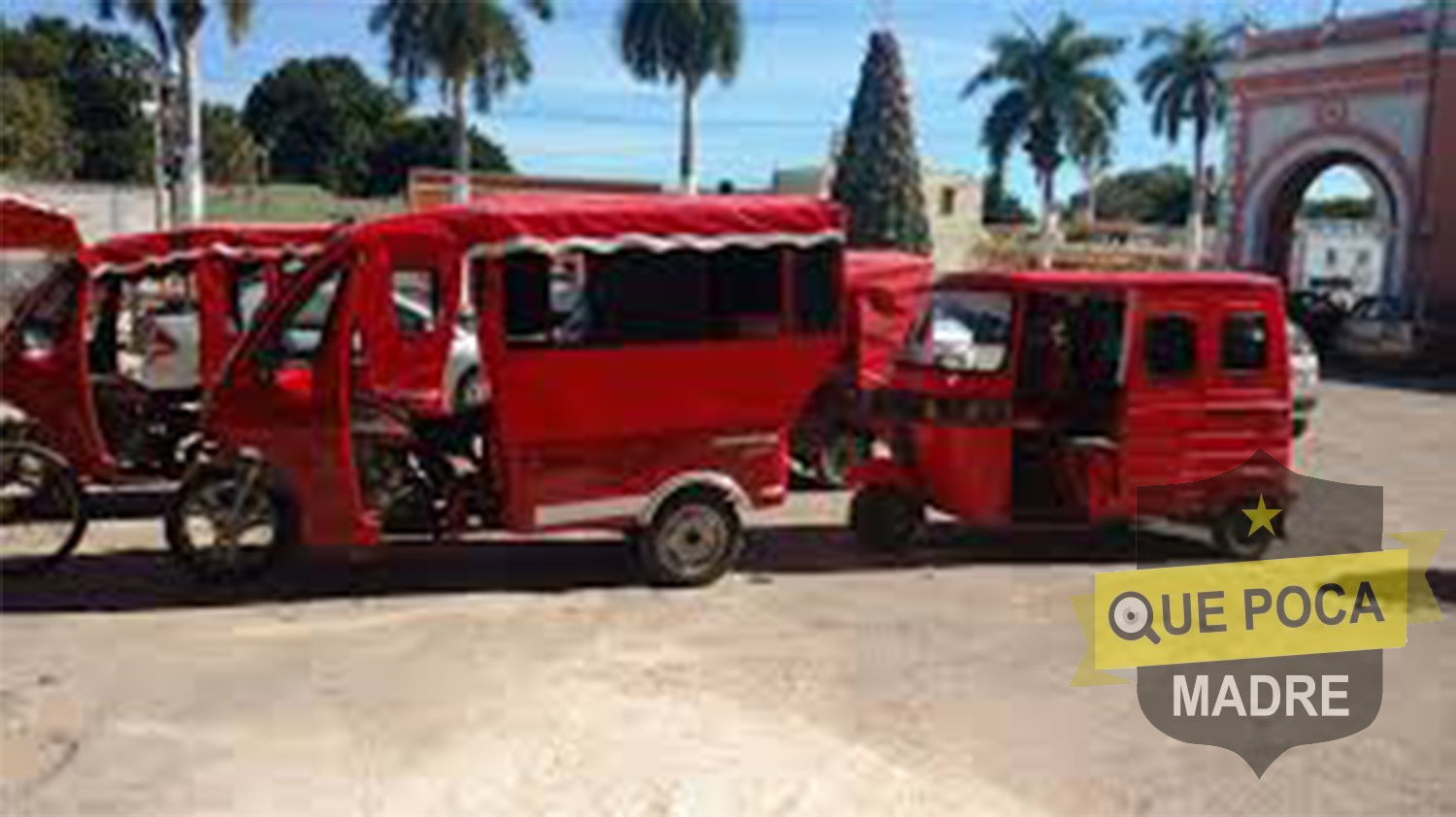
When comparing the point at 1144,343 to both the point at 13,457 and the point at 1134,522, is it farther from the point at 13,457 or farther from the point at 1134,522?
the point at 13,457

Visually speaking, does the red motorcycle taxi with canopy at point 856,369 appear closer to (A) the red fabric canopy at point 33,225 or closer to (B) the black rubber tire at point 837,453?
(B) the black rubber tire at point 837,453

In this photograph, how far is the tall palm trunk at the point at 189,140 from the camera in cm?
3772

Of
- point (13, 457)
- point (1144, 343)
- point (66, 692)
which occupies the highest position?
point (1144, 343)

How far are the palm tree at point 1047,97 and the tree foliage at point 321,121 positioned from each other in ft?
136

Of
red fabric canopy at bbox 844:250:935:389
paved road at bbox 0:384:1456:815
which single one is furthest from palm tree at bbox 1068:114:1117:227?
paved road at bbox 0:384:1456:815

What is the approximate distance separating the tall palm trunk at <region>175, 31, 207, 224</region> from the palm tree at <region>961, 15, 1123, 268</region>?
3221 centimetres

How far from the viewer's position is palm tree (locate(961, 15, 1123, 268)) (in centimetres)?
6147

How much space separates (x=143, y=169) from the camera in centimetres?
8225

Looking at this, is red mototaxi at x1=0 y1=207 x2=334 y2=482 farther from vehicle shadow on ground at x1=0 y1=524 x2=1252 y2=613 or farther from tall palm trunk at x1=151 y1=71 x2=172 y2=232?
tall palm trunk at x1=151 y1=71 x2=172 y2=232

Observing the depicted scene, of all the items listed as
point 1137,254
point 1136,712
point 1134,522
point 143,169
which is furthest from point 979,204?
point 1136,712

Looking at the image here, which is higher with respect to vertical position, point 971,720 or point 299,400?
point 299,400

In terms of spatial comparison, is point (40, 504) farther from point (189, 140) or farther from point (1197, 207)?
point (1197, 207)

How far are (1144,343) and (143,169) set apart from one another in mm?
78337

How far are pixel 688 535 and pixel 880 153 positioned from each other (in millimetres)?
28208
